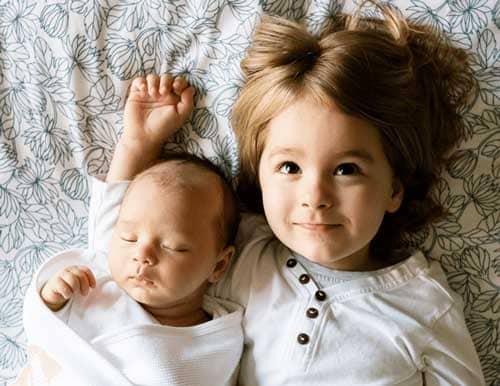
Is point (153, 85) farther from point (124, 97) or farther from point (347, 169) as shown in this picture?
point (347, 169)

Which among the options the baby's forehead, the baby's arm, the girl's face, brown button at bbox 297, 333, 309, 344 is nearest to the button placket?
brown button at bbox 297, 333, 309, 344

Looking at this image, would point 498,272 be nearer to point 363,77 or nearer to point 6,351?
point 363,77

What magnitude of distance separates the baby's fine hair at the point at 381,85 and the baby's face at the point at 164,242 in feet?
0.45

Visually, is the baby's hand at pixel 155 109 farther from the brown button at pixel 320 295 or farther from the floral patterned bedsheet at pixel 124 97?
the brown button at pixel 320 295

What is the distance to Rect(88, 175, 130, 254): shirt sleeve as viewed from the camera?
1293 millimetres

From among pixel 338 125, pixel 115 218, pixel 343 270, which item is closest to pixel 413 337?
pixel 343 270

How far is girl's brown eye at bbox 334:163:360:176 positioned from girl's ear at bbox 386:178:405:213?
0.39 feet

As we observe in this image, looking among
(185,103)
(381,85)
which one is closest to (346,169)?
(381,85)

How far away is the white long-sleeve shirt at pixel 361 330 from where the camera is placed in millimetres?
1184

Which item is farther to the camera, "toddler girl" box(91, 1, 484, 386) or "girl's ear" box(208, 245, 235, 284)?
"girl's ear" box(208, 245, 235, 284)

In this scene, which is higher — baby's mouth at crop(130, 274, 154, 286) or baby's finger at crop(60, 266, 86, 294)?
baby's mouth at crop(130, 274, 154, 286)

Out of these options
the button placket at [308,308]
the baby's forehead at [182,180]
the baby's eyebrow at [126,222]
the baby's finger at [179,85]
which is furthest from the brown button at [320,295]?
the baby's finger at [179,85]

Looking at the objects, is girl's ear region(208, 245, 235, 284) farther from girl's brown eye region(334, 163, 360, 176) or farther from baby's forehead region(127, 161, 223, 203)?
girl's brown eye region(334, 163, 360, 176)

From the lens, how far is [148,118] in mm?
1301
